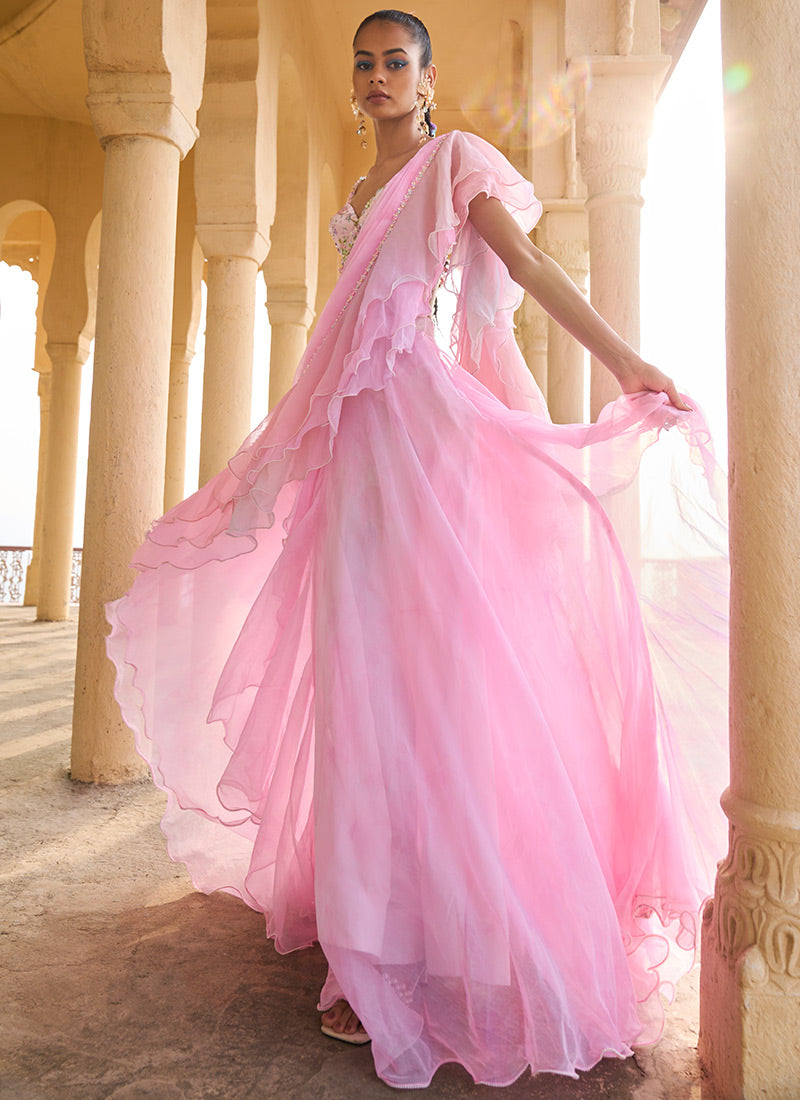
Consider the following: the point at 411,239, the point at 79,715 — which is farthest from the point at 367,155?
the point at 411,239

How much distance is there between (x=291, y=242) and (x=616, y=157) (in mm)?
4550

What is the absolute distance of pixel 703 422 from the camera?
81.3 inches

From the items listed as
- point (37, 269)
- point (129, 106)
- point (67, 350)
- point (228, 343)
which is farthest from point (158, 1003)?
point (37, 269)

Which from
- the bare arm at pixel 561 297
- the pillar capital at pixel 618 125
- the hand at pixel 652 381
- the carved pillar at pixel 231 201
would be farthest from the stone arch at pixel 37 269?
the hand at pixel 652 381

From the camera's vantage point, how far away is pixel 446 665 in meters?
1.84

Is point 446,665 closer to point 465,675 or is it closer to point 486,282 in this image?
point 465,675

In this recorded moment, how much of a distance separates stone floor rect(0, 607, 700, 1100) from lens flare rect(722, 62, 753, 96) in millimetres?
2009

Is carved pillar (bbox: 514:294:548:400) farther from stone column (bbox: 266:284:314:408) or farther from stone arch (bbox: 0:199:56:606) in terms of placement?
stone arch (bbox: 0:199:56:606)

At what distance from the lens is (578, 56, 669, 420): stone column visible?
474 centimetres

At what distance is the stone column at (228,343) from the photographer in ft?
21.2

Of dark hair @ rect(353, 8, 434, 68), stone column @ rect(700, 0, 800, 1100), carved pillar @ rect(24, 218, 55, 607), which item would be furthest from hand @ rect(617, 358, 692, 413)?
carved pillar @ rect(24, 218, 55, 607)

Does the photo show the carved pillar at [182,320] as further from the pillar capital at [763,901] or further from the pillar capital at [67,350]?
the pillar capital at [763,901]

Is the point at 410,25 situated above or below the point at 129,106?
below

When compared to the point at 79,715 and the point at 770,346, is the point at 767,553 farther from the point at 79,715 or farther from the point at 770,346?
the point at 79,715
